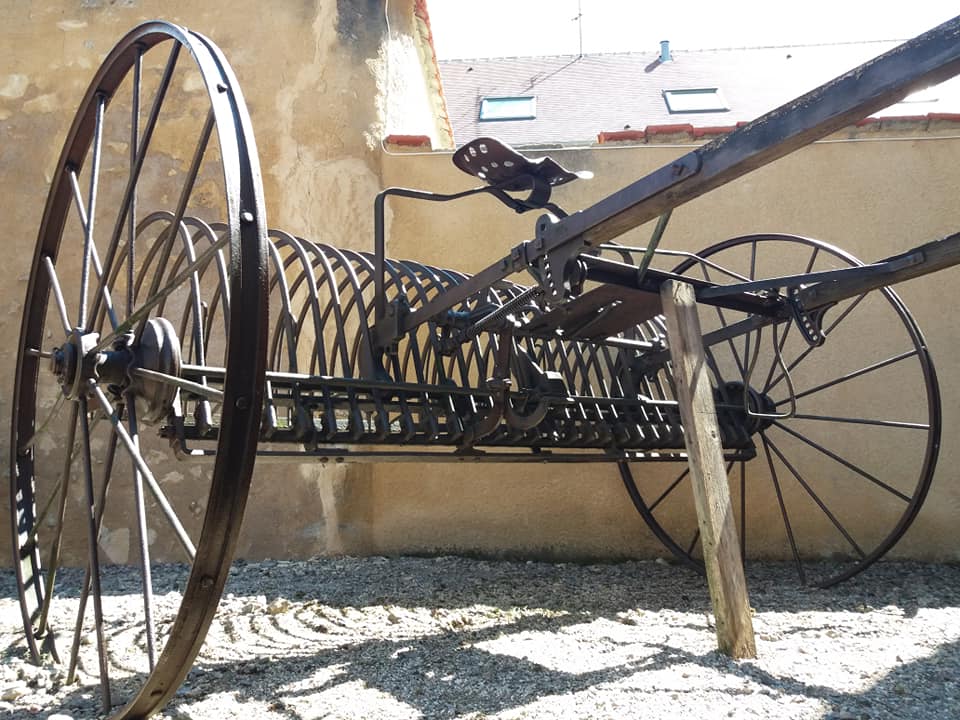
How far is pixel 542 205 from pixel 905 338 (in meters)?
2.62

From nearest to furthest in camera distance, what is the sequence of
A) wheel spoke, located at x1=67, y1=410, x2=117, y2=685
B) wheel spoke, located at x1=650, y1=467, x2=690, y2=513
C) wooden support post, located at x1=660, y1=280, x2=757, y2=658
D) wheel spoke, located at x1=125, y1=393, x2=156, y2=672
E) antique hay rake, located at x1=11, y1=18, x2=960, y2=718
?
antique hay rake, located at x1=11, y1=18, x2=960, y2=718
wheel spoke, located at x1=125, y1=393, x2=156, y2=672
wheel spoke, located at x1=67, y1=410, x2=117, y2=685
wooden support post, located at x1=660, y1=280, x2=757, y2=658
wheel spoke, located at x1=650, y1=467, x2=690, y2=513

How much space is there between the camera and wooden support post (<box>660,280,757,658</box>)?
2.77 m

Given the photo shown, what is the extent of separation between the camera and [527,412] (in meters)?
3.30

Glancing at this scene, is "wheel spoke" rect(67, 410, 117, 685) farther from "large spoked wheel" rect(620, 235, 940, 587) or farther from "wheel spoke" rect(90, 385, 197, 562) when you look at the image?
"large spoked wheel" rect(620, 235, 940, 587)

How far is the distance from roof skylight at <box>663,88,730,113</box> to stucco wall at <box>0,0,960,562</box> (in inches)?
214

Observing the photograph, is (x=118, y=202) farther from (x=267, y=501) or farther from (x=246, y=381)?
(x=246, y=381)

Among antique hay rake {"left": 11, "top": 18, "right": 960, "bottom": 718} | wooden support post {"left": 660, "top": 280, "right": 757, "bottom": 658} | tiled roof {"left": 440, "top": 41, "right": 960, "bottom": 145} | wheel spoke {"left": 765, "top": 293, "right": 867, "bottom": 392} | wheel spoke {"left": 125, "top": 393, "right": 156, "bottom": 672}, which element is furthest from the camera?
tiled roof {"left": 440, "top": 41, "right": 960, "bottom": 145}

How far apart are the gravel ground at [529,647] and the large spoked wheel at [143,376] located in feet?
0.63

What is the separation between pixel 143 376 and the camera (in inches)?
91.7

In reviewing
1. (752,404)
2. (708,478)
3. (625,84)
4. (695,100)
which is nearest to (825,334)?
(752,404)

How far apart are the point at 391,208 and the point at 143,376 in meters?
2.75

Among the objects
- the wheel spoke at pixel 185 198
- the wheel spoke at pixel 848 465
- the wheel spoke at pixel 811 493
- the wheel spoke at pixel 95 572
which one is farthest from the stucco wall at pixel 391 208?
the wheel spoke at pixel 185 198

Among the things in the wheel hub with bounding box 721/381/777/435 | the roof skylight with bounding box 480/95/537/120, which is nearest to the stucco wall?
the wheel hub with bounding box 721/381/777/435

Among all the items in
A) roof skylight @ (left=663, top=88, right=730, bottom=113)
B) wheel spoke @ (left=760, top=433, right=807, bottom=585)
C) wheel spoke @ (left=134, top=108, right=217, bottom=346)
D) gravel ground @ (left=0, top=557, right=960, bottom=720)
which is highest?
roof skylight @ (left=663, top=88, right=730, bottom=113)
